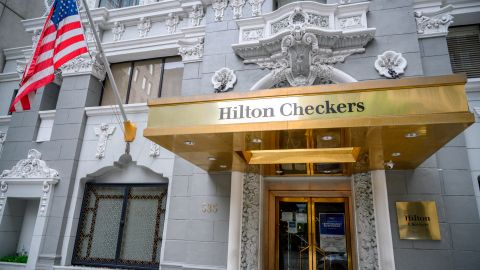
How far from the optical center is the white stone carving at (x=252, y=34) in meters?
8.24

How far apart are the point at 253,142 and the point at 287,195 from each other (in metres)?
3.07

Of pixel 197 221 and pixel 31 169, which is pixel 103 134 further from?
pixel 197 221

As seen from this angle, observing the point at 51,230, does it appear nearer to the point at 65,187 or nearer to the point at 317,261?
the point at 65,187

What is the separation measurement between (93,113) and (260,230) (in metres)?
6.18

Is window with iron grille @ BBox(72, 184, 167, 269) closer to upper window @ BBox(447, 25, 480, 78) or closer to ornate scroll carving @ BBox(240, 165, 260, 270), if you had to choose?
ornate scroll carving @ BBox(240, 165, 260, 270)

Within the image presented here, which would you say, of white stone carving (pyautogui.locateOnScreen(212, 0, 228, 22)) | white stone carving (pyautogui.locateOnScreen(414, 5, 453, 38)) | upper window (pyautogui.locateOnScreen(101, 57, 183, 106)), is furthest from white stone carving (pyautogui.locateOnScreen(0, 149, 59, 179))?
white stone carving (pyautogui.locateOnScreen(414, 5, 453, 38))

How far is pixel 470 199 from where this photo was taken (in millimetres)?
6355

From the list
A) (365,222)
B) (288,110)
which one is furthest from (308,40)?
(365,222)

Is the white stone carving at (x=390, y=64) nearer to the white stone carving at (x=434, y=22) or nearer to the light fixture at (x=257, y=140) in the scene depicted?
the white stone carving at (x=434, y=22)

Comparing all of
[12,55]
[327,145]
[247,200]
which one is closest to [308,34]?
[327,145]

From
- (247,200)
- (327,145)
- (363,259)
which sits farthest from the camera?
(247,200)

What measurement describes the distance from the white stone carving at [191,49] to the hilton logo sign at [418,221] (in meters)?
6.27

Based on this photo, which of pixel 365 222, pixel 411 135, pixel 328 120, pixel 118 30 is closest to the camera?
pixel 328 120

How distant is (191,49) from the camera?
29.6 ft
